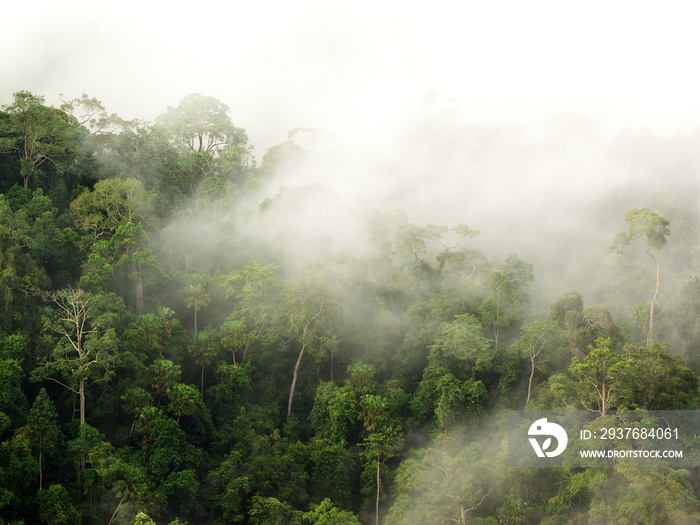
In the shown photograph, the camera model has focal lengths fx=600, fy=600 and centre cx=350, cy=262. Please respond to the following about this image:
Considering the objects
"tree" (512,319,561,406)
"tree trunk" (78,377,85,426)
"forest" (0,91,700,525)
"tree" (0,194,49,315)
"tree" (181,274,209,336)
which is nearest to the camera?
"forest" (0,91,700,525)

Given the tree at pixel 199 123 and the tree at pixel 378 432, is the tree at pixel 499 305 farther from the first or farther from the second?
the tree at pixel 199 123

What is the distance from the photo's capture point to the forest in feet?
80.9

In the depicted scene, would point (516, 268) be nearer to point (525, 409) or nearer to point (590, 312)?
point (590, 312)

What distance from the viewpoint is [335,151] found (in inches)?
2080

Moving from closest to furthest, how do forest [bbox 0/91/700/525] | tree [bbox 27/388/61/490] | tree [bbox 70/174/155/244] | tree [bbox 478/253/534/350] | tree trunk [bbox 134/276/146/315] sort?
tree [bbox 27/388/61/490] < forest [bbox 0/91/700/525] < tree [bbox 70/174/155/244] < tree trunk [bbox 134/276/146/315] < tree [bbox 478/253/534/350]

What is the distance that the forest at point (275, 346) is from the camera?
971 inches

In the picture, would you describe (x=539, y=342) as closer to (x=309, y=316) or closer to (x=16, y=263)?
(x=309, y=316)

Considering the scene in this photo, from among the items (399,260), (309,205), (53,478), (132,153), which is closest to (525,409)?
(399,260)

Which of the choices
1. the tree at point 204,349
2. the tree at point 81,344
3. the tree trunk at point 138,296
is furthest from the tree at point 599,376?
the tree trunk at point 138,296

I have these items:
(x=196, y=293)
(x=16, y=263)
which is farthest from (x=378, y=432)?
(x=16, y=263)

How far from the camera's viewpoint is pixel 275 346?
1347 inches

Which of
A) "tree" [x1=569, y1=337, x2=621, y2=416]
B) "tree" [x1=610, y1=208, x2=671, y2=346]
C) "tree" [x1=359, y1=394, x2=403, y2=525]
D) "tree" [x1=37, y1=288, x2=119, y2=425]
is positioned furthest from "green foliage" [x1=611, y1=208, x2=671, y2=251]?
"tree" [x1=37, y1=288, x2=119, y2=425]

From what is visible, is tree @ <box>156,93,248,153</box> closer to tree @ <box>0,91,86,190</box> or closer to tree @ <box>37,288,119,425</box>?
tree @ <box>0,91,86,190</box>

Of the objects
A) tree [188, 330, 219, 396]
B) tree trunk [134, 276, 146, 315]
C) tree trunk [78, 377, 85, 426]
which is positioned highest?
tree trunk [134, 276, 146, 315]
